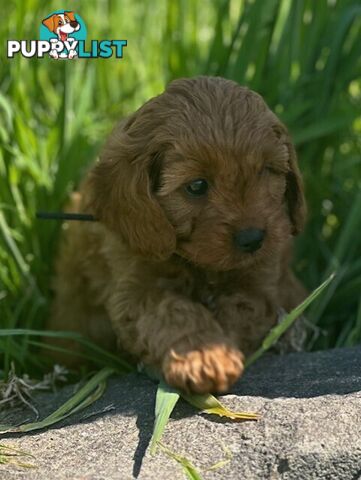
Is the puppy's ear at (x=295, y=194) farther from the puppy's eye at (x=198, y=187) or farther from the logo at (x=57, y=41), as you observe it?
the logo at (x=57, y=41)

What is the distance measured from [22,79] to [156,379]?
1832 millimetres

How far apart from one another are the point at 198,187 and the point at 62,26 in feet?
4.73

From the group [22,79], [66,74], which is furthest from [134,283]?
[22,79]

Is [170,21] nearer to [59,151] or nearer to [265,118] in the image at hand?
[59,151]

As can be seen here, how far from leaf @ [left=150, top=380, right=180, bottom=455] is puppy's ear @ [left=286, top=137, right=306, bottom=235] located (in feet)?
2.65

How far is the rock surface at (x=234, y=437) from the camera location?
2.20 meters

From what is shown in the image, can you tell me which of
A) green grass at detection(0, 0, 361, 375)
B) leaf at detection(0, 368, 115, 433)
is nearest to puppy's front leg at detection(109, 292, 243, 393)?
leaf at detection(0, 368, 115, 433)

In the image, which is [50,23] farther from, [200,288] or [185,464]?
[185,464]

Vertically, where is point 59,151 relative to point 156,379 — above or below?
above

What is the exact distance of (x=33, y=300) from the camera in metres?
3.63

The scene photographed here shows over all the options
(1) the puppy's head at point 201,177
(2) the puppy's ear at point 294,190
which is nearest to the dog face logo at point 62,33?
(1) the puppy's head at point 201,177

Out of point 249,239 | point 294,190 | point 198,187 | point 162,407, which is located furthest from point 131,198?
point 162,407

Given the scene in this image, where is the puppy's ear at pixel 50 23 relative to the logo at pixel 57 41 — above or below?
above

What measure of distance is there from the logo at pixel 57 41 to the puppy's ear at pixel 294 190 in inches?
49.9
